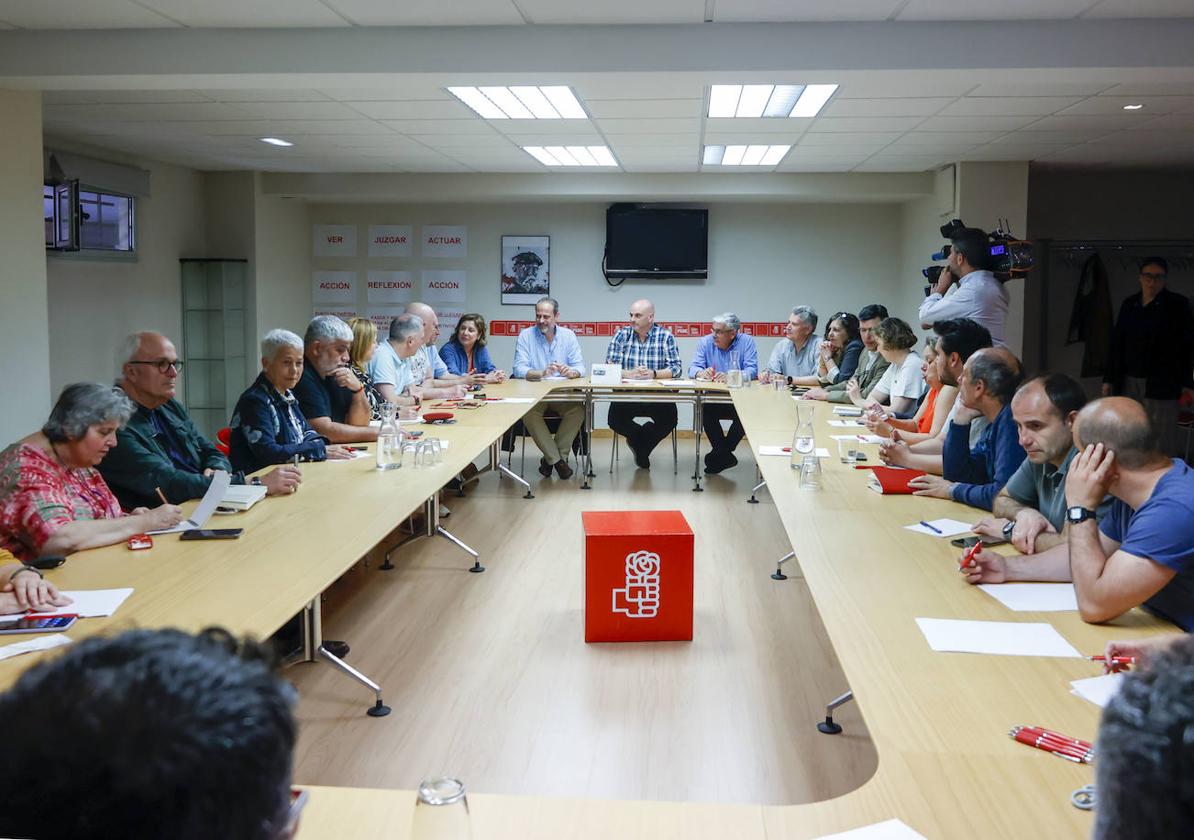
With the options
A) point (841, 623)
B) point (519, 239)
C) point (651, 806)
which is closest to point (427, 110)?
point (519, 239)

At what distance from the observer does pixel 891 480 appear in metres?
3.97

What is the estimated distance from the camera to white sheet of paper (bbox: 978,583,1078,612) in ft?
8.09

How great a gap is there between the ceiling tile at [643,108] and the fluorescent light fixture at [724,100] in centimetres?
8

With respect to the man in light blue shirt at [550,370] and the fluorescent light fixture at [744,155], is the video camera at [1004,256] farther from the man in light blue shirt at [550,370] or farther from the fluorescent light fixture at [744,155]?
the man in light blue shirt at [550,370]

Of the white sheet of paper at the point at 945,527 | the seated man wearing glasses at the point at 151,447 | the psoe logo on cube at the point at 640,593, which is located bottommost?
the psoe logo on cube at the point at 640,593

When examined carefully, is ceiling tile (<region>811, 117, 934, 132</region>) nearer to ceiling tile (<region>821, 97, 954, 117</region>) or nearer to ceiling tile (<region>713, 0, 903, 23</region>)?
ceiling tile (<region>821, 97, 954, 117</region>)

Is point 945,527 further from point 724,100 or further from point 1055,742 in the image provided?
point 724,100

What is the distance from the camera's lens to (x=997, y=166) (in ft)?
26.4

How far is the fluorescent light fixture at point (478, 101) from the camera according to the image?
18.4 feet

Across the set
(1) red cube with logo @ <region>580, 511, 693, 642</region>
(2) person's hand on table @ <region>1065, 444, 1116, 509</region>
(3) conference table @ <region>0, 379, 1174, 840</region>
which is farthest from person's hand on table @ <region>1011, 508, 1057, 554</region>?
(1) red cube with logo @ <region>580, 511, 693, 642</region>

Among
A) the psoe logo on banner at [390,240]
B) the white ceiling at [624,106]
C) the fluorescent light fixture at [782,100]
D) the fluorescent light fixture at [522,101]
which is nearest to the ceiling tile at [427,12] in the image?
the white ceiling at [624,106]

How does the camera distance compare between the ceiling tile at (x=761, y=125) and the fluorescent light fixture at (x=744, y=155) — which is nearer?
the ceiling tile at (x=761, y=125)

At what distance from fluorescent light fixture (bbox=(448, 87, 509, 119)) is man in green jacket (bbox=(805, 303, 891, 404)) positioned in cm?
276

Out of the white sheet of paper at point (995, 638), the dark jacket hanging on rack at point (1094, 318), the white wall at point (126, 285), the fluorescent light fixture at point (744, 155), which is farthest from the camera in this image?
the dark jacket hanging on rack at point (1094, 318)
